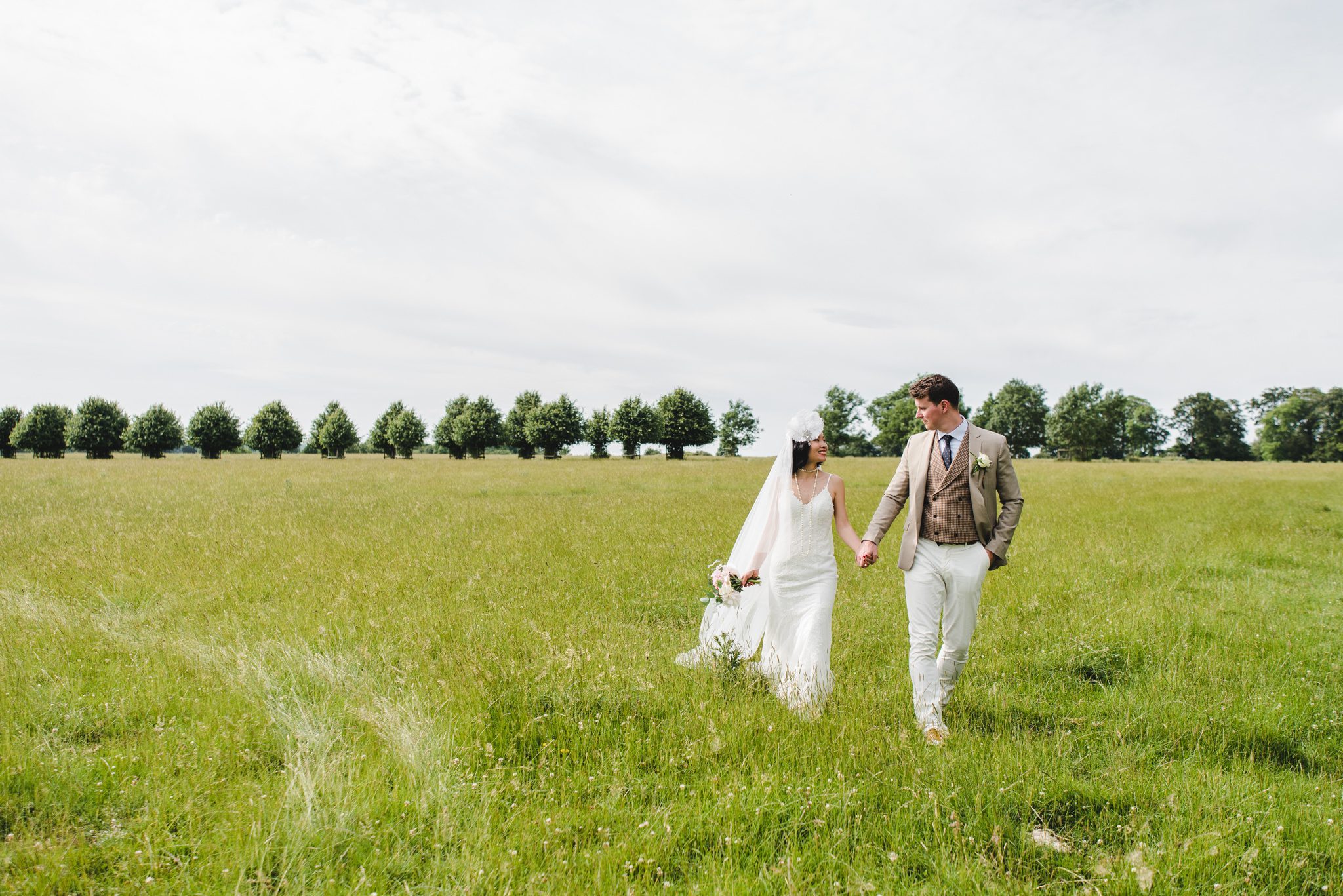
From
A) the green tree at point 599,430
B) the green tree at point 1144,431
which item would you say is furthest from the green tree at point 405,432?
the green tree at point 1144,431

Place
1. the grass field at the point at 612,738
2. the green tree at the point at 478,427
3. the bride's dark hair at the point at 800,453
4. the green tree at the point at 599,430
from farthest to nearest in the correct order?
the green tree at the point at 599,430 → the green tree at the point at 478,427 → the bride's dark hair at the point at 800,453 → the grass field at the point at 612,738

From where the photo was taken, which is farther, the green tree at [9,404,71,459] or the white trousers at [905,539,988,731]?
the green tree at [9,404,71,459]

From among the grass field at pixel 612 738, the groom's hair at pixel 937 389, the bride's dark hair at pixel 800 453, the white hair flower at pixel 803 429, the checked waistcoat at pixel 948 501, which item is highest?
the groom's hair at pixel 937 389

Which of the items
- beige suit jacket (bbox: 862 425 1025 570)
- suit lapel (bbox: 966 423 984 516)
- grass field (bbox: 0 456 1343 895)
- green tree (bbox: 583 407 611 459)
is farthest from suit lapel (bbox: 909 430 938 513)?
green tree (bbox: 583 407 611 459)

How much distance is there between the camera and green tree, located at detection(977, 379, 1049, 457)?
10088 cm

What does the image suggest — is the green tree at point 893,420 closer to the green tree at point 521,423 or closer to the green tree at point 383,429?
the green tree at point 521,423

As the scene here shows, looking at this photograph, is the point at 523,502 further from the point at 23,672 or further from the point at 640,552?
the point at 23,672

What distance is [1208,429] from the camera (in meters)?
118

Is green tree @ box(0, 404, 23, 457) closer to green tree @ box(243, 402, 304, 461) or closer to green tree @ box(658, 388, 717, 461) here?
green tree @ box(243, 402, 304, 461)

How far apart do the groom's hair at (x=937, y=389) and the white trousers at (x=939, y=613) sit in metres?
1.14

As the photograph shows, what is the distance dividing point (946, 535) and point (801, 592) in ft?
4.44

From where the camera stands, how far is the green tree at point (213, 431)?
83.6m

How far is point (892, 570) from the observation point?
35.9 feet

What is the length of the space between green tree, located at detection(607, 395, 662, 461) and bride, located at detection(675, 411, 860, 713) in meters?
85.9
